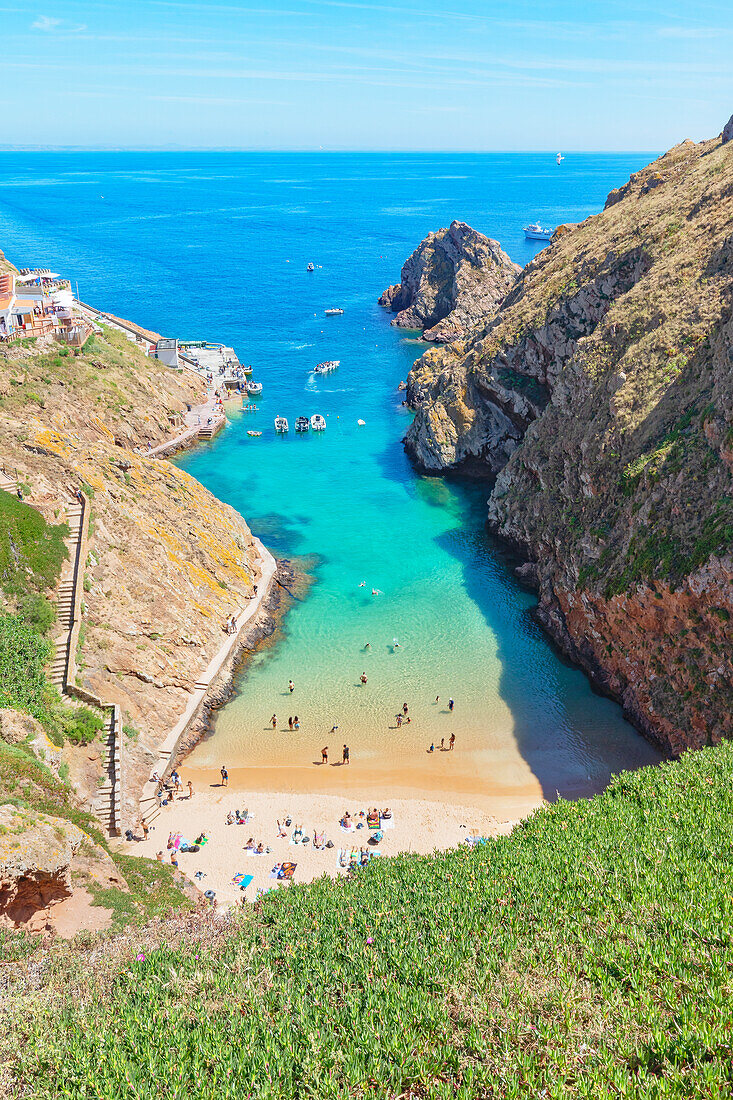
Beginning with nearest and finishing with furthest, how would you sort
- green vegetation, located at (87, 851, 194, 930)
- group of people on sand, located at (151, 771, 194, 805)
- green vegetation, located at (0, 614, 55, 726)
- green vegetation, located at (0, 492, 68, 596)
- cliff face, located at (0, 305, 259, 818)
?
green vegetation, located at (87, 851, 194, 930) → green vegetation, located at (0, 614, 55, 726) → group of people on sand, located at (151, 771, 194, 805) → green vegetation, located at (0, 492, 68, 596) → cliff face, located at (0, 305, 259, 818)

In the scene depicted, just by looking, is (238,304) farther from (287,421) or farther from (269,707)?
(269,707)

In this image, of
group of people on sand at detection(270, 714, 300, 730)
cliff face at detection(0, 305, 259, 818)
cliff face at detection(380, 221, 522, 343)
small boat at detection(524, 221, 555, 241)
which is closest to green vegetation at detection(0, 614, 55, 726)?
cliff face at detection(0, 305, 259, 818)

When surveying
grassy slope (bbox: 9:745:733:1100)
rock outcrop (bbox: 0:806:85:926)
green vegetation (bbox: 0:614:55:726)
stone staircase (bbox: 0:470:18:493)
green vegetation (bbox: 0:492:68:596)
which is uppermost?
stone staircase (bbox: 0:470:18:493)

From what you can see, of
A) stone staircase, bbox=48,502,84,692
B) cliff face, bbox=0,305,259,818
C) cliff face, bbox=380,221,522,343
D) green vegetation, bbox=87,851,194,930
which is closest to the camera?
green vegetation, bbox=87,851,194,930

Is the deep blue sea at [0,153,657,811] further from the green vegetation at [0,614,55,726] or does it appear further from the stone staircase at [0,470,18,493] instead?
the stone staircase at [0,470,18,493]

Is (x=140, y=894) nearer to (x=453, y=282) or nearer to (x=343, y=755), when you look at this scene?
(x=343, y=755)

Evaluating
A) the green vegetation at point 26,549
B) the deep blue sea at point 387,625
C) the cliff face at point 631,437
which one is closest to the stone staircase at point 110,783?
the deep blue sea at point 387,625

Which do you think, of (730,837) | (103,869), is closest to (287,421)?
(103,869)
